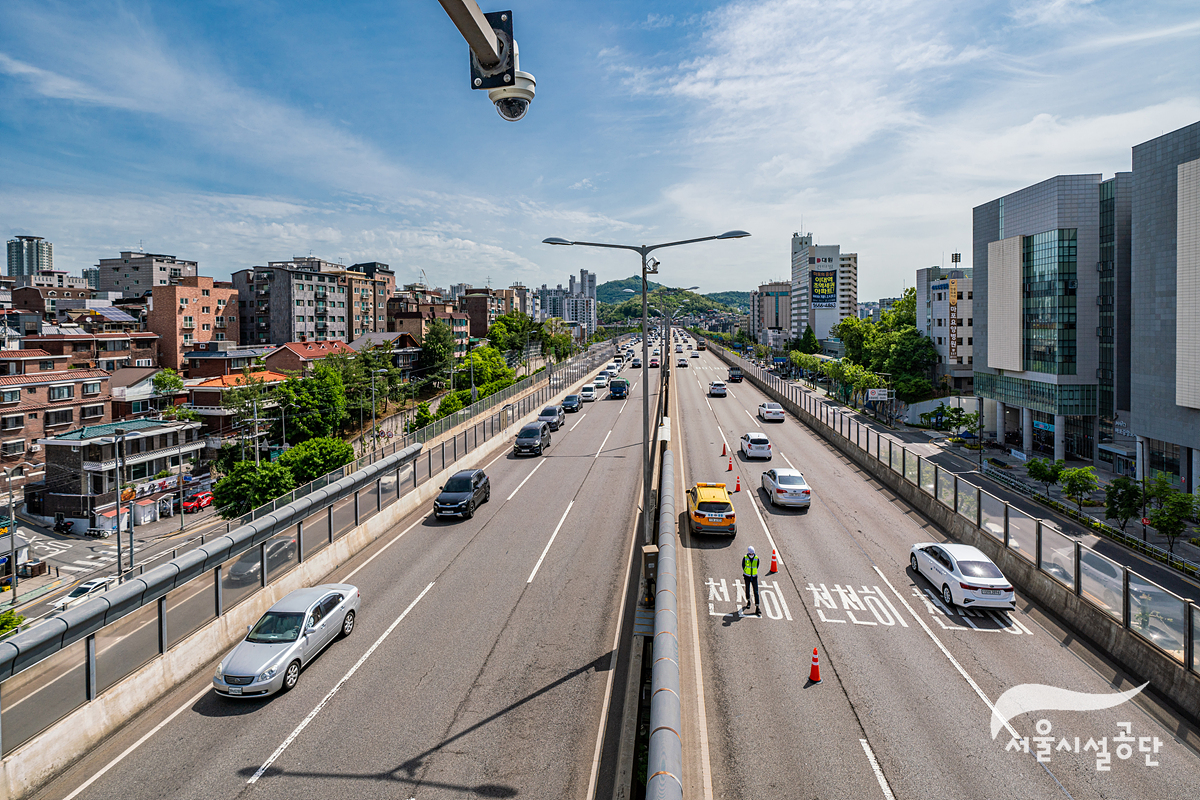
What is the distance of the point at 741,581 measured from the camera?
18047 mm

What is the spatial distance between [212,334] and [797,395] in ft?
320

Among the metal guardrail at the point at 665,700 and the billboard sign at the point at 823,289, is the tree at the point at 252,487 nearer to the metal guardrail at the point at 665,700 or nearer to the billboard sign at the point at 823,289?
the metal guardrail at the point at 665,700

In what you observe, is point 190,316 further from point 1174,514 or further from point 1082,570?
point 1174,514

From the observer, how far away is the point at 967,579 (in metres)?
16.0

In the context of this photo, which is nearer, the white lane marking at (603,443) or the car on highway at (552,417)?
the white lane marking at (603,443)

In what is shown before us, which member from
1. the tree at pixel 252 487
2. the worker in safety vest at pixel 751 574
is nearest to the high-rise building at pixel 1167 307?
the worker in safety vest at pixel 751 574

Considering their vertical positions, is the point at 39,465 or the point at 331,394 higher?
the point at 331,394

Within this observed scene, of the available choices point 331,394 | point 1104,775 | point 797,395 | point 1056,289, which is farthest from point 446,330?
point 1104,775

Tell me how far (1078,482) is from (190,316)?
11573 cm

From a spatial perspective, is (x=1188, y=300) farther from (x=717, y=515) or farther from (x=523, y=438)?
(x=523, y=438)

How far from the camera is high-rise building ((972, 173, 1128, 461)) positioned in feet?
158

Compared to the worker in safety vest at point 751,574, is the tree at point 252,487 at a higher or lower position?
lower

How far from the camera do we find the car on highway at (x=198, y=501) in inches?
2591

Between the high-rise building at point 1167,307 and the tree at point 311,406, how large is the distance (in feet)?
247
